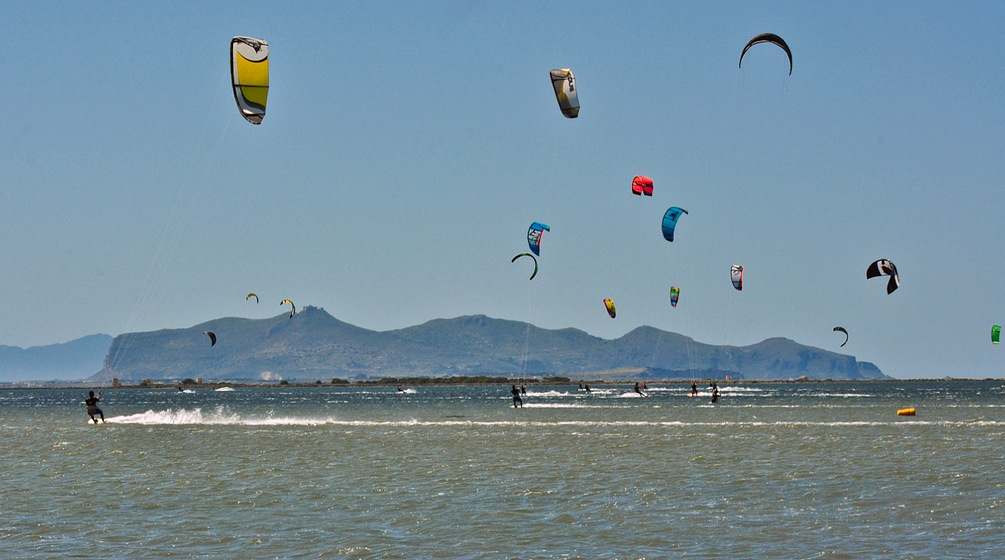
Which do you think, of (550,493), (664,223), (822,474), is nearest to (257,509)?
(550,493)

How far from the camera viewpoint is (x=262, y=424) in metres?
54.7

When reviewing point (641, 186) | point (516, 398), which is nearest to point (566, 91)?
point (641, 186)

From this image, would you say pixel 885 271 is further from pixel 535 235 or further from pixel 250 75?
pixel 250 75

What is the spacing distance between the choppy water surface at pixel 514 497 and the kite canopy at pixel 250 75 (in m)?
7.25

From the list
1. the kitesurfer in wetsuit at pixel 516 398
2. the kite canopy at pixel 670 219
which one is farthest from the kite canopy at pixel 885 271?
the kitesurfer in wetsuit at pixel 516 398

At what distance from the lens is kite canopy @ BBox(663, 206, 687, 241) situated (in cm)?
5011

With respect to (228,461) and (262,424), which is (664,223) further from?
(228,461)

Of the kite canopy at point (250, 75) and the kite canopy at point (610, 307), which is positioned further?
the kite canopy at point (610, 307)

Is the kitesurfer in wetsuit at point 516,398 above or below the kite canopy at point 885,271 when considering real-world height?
below

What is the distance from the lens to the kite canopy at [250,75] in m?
23.4

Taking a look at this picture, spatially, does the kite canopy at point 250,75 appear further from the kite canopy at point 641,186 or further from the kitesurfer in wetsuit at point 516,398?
the kitesurfer in wetsuit at point 516,398

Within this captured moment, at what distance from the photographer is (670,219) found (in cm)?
5091

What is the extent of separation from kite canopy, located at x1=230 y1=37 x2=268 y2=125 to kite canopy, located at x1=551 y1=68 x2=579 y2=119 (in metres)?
15.5

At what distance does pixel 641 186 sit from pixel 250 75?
95.5ft
